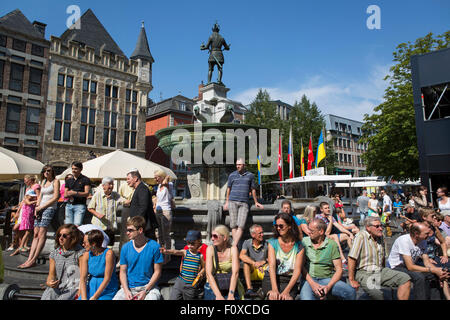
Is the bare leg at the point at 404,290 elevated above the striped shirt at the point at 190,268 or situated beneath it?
situated beneath

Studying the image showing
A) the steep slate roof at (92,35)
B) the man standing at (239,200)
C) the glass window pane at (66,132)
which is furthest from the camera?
the steep slate roof at (92,35)

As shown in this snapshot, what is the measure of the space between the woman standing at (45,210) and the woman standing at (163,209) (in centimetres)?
179

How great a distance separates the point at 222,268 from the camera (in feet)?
12.5

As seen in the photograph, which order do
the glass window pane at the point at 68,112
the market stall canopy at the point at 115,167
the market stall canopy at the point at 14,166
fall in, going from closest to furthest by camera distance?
the market stall canopy at the point at 14,166 < the market stall canopy at the point at 115,167 < the glass window pane at the point at 68,112

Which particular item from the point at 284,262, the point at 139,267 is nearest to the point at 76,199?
the point at 139,267

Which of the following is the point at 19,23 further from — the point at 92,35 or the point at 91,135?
the point at 91,135

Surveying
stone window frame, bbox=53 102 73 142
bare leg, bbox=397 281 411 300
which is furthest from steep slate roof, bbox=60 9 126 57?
bare leg, bbox=397 281 411 300

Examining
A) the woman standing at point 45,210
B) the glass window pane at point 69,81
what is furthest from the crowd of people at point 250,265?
the glass window pane at point 69,81

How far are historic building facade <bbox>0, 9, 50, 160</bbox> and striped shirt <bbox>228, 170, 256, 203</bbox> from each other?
2551 cm

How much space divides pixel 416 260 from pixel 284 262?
1.96 meters

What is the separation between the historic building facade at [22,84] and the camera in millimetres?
24594

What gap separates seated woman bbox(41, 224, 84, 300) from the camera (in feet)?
11.2

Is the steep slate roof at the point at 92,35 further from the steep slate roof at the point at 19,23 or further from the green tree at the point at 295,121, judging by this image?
the green tree at the point at 295,121

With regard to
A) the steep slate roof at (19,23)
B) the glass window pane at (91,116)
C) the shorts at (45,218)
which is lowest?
the shorts at (45,218)
